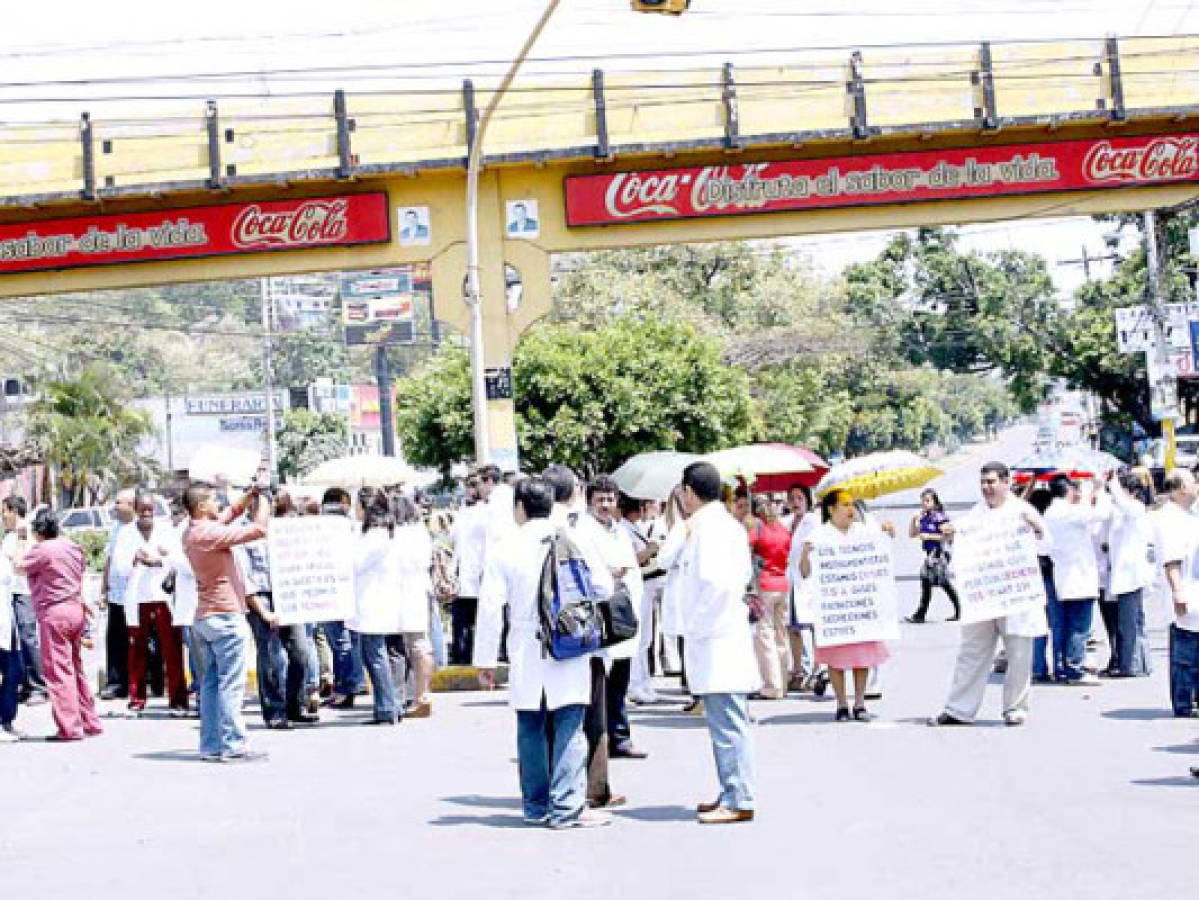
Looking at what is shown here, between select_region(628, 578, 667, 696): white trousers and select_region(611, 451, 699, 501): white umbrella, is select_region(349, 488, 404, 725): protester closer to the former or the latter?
select_region(628, 578, 667, 696): white trousers

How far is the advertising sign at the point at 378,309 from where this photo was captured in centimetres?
9814

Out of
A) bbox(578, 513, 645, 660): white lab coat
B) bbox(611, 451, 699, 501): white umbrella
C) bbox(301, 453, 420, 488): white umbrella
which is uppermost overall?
bbox(301, 453, 420, 488): white umbrella

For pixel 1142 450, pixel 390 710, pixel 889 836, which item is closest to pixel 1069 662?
pixel 390 710

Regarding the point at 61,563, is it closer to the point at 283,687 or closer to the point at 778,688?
the point at 283,687

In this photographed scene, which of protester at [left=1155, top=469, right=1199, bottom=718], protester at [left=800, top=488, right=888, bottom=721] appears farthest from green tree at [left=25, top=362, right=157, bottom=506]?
protester at [left=1155, top=469, right=1199, bottom=718]

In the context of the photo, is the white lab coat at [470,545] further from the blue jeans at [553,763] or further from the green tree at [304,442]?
the green tree at [304,442]

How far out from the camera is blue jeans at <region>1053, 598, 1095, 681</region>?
15109mm

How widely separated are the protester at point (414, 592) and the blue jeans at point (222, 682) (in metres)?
1.92

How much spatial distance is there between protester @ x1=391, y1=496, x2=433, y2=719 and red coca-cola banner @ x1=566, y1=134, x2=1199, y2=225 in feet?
38.4

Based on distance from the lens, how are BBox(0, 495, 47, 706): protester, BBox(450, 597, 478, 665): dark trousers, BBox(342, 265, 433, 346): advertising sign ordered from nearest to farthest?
BBox(0, 495, 47, 706): protester < BBox(450, 597, 478, 665): dark trousers < BBox(342, 265, 433, 346): advertising sign

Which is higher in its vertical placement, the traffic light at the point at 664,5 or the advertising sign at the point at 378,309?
the advertising sign at the point at 378,309

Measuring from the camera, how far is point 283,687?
14.0 meters

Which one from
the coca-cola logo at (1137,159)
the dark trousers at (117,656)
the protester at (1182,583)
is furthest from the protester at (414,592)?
the coca-cola logo at (1137,159)

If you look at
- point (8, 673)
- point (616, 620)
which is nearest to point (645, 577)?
point (8, 673)
